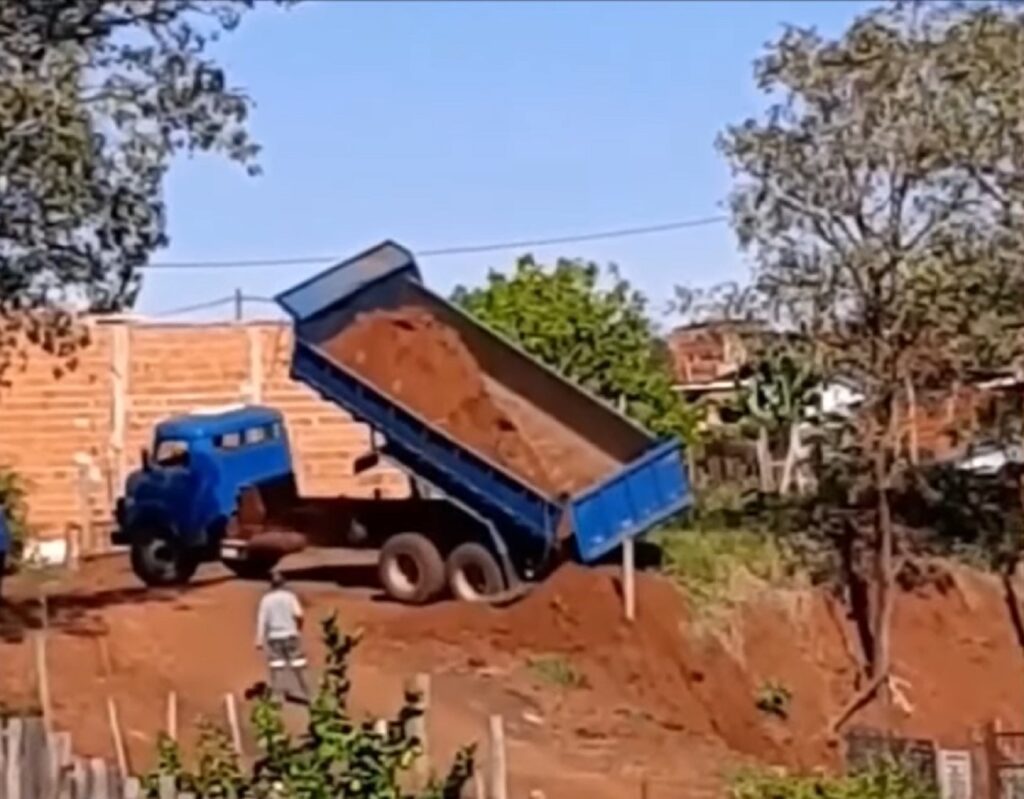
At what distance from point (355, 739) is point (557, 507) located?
58.1 ft

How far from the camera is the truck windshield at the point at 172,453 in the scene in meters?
31.2

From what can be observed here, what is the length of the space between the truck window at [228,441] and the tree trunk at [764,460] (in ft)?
29.4

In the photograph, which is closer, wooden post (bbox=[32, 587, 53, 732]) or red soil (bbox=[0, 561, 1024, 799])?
wooden post (bbox=[32, 587, 53, 732])

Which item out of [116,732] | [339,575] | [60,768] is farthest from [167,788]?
[339,575]

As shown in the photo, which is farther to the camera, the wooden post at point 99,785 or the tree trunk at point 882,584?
the tree trunk at point 882,584

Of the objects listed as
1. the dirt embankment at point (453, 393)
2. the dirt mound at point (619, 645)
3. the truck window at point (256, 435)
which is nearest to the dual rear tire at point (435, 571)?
the dirt mound at point (619, 645)

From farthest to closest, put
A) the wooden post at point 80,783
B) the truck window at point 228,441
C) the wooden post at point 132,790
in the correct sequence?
1. the truck window at point 228,441
2. the wooden post at point 80,783
3. the wooden post at point 132,790

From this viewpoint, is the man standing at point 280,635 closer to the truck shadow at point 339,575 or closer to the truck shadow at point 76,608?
the truck shadow at point 76,608

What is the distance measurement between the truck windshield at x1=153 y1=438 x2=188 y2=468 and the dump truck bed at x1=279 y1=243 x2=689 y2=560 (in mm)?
1701

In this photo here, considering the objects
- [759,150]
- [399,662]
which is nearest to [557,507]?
[399,662]

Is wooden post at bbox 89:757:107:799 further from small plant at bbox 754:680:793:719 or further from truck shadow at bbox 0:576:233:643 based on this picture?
small plant at bbox 754:680:793:719

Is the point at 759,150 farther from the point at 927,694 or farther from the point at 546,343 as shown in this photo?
the point at 546,343

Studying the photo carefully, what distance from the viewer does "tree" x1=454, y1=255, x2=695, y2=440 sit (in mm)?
41094

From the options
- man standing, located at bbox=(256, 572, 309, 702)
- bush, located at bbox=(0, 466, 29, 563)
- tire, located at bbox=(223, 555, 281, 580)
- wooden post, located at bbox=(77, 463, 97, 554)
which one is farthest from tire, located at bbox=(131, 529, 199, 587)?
man standing, located at bbox=(256, 572, 309, 702)
